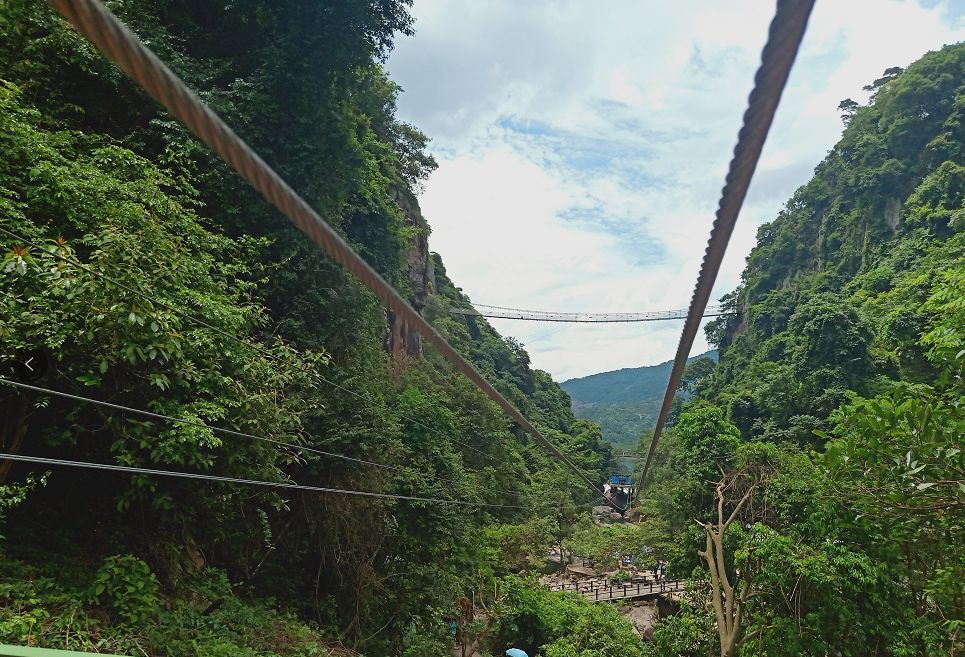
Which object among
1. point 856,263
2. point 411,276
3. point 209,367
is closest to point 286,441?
point 209,367

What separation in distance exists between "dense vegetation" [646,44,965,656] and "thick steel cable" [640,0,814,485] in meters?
2.74

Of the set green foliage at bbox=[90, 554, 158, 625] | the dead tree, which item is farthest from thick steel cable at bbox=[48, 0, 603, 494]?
the dead tree

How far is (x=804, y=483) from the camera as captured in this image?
7.40 m

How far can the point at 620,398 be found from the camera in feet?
412

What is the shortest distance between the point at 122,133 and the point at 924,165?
3229 cm

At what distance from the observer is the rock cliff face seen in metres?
15.2

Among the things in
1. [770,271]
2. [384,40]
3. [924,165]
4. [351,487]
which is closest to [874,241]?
[924,165]

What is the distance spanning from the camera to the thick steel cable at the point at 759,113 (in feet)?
2.25

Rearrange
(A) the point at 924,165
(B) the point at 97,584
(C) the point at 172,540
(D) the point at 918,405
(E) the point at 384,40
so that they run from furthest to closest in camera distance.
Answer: (A) the point at 924,165
(E) the point at 384,40
(C) the point at 172,540
(B) the point at 97,584
(D) the point at 918,405

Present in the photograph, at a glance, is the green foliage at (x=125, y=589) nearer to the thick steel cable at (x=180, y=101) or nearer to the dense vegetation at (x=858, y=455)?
the thick steel cable at (x=180, y=101)

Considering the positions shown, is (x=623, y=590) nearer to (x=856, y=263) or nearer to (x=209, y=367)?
(x=209, y=367)

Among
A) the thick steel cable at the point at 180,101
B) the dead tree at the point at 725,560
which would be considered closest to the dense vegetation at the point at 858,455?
the dead tree at the point at 725,560

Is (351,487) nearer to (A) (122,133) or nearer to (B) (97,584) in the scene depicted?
(B) (97,584)

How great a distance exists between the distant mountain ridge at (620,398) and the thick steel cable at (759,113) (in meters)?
77.7
